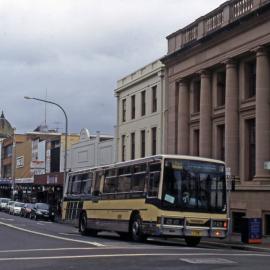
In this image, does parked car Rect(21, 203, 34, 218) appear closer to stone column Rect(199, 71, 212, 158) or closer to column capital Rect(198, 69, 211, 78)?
stone column Rect(199, 71, 212, 158)

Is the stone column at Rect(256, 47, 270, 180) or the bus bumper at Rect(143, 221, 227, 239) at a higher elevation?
the stone column at Rect(256, 47, 270, 180)

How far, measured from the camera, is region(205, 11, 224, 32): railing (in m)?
36.3

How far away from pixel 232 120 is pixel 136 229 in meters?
12.4

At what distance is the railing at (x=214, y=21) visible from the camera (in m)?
36.3

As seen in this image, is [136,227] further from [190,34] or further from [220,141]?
[190,34]

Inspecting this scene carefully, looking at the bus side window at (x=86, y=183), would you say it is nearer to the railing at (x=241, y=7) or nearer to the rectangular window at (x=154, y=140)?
the railing at (x=241, y=7)

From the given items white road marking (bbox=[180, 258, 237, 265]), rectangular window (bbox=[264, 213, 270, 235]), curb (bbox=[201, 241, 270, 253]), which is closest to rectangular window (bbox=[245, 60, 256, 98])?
rectangular window (bbox=[264, 213, 270, 235])

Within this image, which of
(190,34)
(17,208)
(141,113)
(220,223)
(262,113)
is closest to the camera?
(220,223)

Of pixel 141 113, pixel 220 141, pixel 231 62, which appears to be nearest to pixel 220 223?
pixel 231 62

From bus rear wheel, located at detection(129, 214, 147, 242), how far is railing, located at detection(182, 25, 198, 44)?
17952 mm

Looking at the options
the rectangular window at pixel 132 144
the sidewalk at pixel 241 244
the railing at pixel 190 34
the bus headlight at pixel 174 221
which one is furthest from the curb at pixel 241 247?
the rectangular window at pixel 132 144

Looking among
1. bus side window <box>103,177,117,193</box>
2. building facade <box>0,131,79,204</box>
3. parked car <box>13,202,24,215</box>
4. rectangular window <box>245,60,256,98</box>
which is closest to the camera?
bus side window <box>103,177,117,193</box>

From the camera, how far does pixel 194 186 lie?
22.9m

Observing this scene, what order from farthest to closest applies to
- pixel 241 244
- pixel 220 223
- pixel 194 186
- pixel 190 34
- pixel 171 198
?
1. pixel 190 34
2. pixel 241 244
3. pixel 220 223
4. pixel 194 186
5. pixel 171 198
